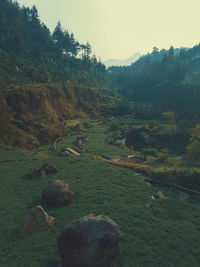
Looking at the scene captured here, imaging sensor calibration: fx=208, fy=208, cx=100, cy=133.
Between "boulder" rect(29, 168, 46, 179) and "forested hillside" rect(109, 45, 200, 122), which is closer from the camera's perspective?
"boulder" rect(29, 168, 46, 179)

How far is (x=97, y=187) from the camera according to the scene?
16578 mm

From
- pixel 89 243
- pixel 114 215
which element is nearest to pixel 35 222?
pixel 89 243

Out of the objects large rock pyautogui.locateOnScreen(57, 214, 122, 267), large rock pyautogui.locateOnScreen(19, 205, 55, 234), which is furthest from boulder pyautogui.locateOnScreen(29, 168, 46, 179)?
large rock pyautogui.locateOnScreen(57, 214, 122, 267)

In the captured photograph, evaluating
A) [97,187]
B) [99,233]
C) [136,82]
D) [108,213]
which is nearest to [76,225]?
[99,233]

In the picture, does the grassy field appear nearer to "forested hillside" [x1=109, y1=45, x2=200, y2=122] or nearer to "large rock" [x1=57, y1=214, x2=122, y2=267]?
"large rock" [x1=57, y1=214, x2=122, y2=267]

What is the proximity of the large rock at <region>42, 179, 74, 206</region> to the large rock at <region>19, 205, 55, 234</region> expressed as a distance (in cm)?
229

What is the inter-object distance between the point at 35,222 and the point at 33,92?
135 ft

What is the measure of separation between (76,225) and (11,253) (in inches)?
149

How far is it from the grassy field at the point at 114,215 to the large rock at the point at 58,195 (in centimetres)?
43

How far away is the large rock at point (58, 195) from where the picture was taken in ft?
45.9

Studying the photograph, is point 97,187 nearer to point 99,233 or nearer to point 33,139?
point 99,233

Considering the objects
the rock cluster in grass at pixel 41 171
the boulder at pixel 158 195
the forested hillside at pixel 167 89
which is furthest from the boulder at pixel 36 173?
the forested hillside at pixel 167 89

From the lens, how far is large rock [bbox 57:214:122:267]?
8440 millimetres

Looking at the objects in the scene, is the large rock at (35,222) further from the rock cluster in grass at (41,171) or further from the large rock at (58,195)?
the rock cluster in grass at (41,171)
